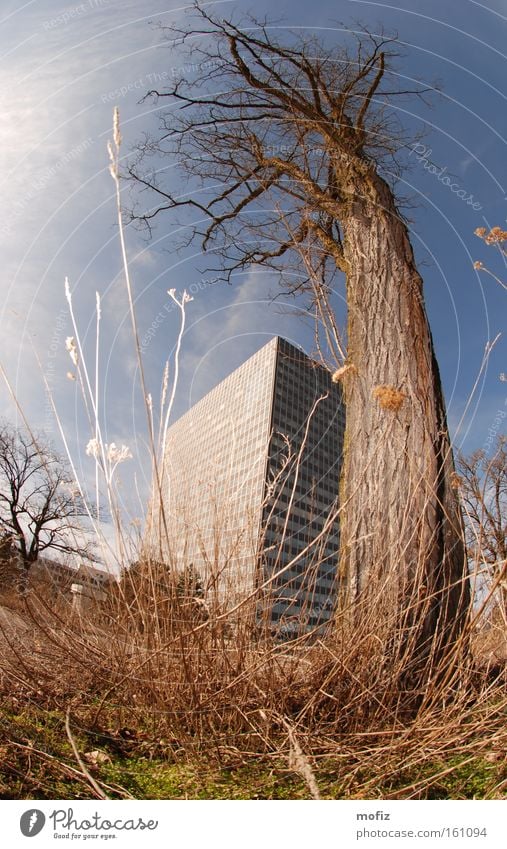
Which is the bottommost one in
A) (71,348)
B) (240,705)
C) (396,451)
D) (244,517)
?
(240,705)

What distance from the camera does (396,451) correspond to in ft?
6.78

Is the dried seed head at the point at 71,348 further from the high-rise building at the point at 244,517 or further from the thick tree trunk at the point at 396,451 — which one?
the thick tree trunk at the point at 396,451

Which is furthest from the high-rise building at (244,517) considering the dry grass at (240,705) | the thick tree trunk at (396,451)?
the thick tree trunk at (396,451)

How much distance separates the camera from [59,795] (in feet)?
3.63

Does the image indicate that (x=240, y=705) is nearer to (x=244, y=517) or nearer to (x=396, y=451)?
(x=244, y=517)

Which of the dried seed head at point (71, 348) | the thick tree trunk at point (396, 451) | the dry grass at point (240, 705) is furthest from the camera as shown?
the thick tree trunk at point (396, 451)

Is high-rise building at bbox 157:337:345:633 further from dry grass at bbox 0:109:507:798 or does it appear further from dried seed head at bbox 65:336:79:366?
dried seed head at bbox 65:336:79:366

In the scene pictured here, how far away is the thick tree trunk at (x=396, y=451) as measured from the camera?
5.43 ft

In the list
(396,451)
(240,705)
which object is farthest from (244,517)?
(396,451)

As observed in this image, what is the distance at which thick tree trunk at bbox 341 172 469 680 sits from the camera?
166cm
